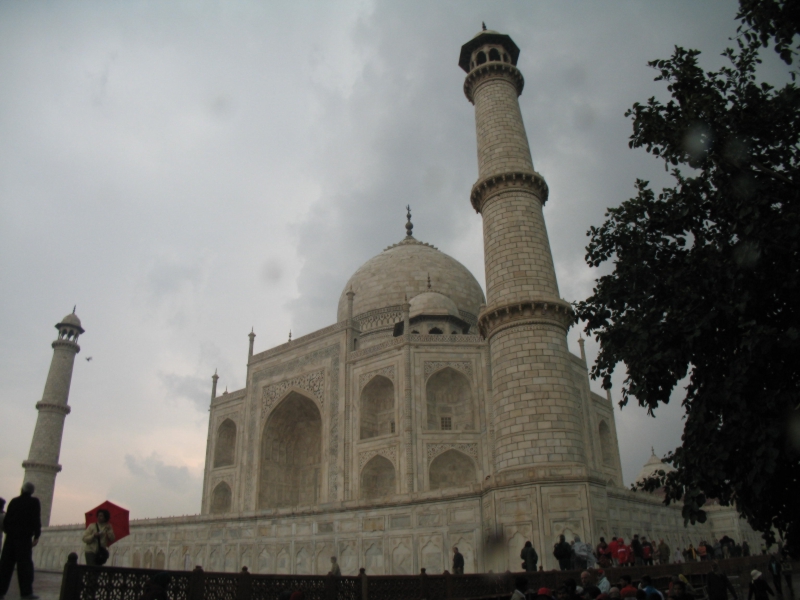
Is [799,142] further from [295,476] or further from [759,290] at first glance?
[295,476]

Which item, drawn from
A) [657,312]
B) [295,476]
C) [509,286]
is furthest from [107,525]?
[295,476]

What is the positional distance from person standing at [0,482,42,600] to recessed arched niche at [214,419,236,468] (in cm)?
2299

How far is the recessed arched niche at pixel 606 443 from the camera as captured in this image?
25484 millimetres

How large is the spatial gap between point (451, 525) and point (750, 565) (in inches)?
223

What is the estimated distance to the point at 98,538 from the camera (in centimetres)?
663

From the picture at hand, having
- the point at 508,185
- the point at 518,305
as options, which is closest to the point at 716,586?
the point at 518,305

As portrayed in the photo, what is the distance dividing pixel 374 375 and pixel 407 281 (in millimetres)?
8004

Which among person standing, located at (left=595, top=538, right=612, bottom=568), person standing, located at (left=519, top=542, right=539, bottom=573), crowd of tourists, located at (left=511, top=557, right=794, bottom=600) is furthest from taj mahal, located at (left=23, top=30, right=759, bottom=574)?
crowd of tourists, located at (left=511, top=557, right=794, bottom=600)

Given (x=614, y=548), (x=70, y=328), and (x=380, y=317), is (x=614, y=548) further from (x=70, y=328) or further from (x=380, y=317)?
(x=70, y=328)

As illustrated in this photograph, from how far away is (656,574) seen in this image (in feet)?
28.9

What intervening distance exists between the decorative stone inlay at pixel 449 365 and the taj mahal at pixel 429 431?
7cm

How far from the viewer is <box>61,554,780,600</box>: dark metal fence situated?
189 inches

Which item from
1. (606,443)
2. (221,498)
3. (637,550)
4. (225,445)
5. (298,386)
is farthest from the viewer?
(225,445)

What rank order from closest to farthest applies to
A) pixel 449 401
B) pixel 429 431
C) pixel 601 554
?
pixel 601 554
pixel 429 431
pixel 449 401
